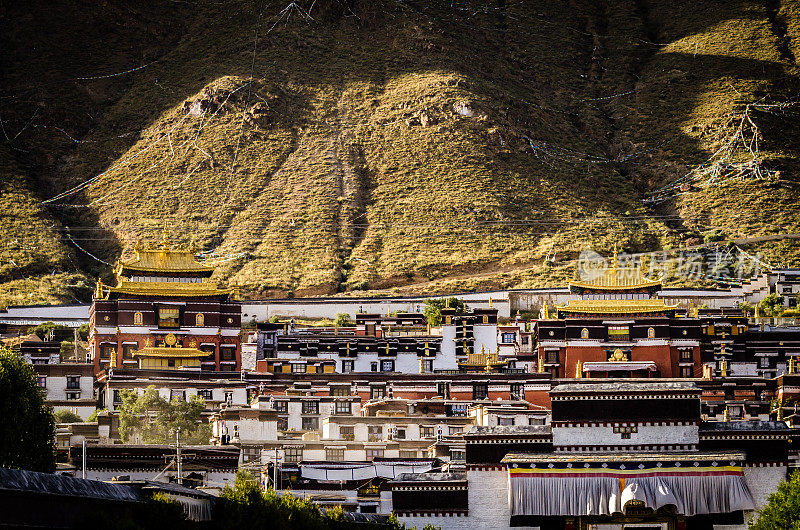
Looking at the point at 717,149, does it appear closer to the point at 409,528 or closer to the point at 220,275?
the point at 220,275

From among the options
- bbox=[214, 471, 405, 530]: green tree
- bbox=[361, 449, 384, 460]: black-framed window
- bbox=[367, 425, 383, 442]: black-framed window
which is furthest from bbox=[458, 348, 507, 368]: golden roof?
bbox=[214, 471, 405, 530]: green tree

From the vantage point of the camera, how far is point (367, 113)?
5748 inches

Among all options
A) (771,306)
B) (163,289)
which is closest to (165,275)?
(163,289)

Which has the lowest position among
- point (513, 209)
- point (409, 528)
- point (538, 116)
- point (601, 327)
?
point (409, 528)

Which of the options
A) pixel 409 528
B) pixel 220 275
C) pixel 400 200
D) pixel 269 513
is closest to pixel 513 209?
pixel 400 200

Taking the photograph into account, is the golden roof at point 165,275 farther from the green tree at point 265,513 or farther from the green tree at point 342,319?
the green tree at point 265,513

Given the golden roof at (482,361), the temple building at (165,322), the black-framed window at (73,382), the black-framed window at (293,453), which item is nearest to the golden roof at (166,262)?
the temple building at (165,322)

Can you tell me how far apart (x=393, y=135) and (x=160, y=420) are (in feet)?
252

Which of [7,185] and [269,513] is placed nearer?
[269,513]

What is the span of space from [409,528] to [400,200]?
8260 cm

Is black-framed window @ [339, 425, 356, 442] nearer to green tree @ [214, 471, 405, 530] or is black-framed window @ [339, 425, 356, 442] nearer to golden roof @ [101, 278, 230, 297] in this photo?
green tree @ [214, 471, 405, 530]

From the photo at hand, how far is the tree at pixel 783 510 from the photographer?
4322cm

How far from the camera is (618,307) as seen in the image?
86.8 metres

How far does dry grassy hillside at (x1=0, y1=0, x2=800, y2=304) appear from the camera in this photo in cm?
12081
